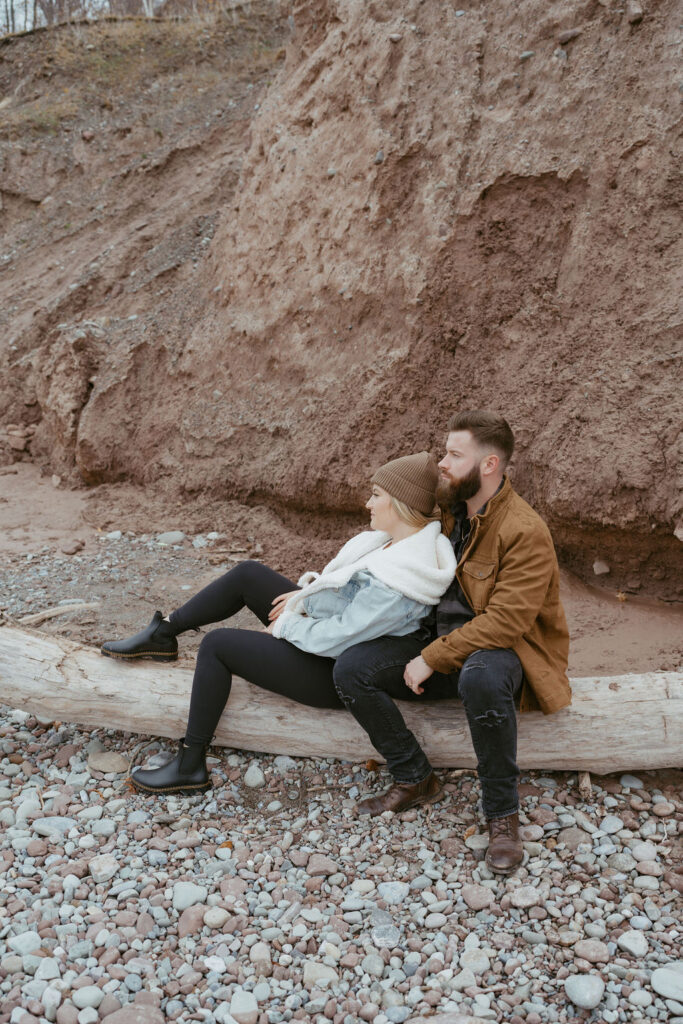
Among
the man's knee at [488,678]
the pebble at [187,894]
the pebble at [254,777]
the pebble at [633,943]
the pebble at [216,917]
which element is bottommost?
the pebble at [187,894]

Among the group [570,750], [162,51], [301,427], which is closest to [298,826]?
[570,750]

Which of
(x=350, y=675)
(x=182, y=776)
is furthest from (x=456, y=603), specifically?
(x=182, y=776)

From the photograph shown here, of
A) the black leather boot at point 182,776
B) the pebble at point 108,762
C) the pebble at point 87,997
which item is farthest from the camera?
the pebble at point 108,762

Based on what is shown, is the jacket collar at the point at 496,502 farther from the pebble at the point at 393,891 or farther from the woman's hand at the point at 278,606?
the pebble at the point at 393,891

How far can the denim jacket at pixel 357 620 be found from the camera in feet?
11.0

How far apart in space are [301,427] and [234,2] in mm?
9817

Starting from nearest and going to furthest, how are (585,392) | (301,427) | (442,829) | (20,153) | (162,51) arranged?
(442,829)
(585,392)
(301,427)
(20,153)
(162,51)

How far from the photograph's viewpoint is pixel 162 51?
12.7 m

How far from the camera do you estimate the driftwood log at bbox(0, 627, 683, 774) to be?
11.4ft

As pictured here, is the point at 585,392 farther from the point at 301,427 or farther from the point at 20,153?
the point at 20,153

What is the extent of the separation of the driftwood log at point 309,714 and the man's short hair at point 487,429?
3.53 feet

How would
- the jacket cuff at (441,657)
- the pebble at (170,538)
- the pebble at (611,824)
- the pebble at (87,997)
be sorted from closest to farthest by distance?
the pebble at (87,997) → the jacket cuff at (441,657) → the pebble at (611,824) → the pebble at (170,538)

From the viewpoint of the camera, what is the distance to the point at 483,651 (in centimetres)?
317

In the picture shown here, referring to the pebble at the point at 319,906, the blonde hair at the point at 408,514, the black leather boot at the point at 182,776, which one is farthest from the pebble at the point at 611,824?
the black leather boot at the point at 182,776
